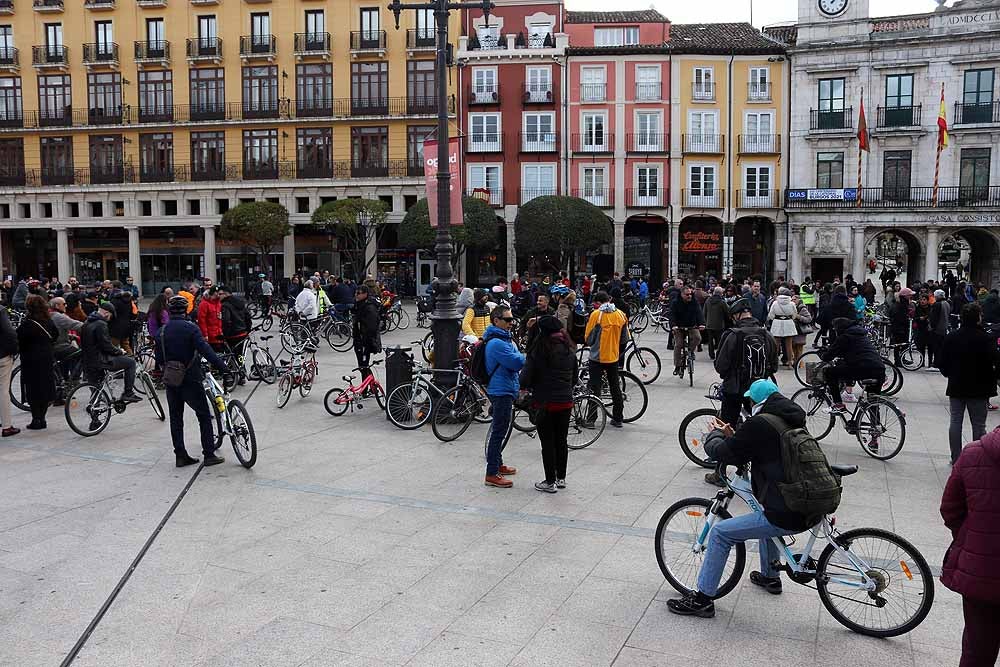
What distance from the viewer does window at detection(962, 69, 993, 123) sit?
37562mm

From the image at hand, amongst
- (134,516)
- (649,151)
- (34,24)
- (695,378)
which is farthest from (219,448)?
(34,24)

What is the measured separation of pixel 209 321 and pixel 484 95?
30.1 m

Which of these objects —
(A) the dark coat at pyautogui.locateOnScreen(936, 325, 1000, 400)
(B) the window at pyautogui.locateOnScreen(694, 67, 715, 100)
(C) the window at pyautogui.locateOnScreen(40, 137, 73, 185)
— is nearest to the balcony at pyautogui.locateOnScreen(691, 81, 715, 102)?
(B) the window at pyautogui.locateOnScreen(694, 67, 715, 100)

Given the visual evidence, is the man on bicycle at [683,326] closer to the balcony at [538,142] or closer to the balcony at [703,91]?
the balcony at [538,142]

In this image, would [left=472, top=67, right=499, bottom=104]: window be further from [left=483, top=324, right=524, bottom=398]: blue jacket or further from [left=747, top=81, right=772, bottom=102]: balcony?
[left=483, top=324, right=524, bottom=398]: blue jacket

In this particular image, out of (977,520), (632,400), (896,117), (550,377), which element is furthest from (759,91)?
(977,520)

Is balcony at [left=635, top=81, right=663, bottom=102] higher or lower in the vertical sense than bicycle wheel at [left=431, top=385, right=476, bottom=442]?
higher

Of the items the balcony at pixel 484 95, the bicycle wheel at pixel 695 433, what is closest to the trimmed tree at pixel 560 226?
the balcony at pixel 484 95

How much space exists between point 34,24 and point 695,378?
43760 mm

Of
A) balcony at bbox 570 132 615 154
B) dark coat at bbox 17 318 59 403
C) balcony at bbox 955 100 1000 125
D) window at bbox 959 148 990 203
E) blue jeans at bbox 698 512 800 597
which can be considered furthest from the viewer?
balcony at bbox 570 132 615 154

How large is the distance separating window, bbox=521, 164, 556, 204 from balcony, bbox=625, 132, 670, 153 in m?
3.97

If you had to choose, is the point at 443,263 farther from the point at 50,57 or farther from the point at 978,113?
the point at 50,57

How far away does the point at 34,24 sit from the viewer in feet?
146

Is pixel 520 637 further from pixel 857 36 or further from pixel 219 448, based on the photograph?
pixel 857 36
